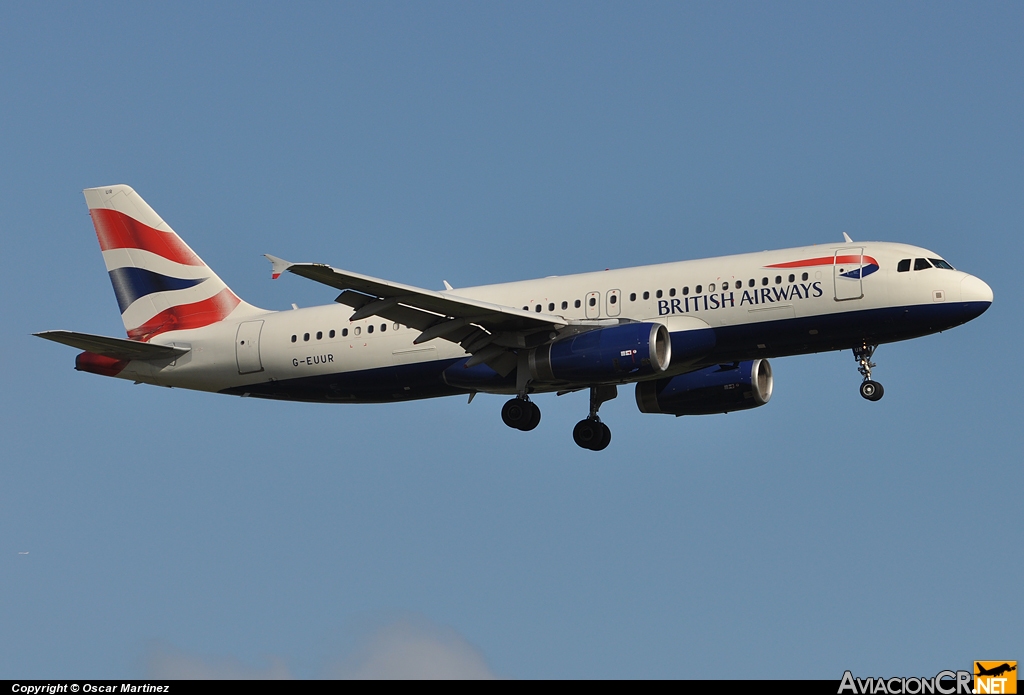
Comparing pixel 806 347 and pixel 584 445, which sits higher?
pixel 806 347

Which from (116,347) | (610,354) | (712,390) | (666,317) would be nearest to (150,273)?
(116,347)

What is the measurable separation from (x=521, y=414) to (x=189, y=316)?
38.4ft

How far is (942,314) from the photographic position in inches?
1516

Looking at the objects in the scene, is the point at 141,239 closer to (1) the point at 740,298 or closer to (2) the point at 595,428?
(2) the point at 595,428

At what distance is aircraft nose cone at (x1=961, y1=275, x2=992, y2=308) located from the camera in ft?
126

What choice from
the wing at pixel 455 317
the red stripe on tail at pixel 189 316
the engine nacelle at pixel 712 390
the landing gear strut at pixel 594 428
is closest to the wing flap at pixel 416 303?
the wing at pixel 455 317

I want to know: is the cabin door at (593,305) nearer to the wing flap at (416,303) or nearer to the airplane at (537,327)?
the airplane at (537,327)

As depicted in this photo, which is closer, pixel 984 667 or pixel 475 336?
pixel 984 667

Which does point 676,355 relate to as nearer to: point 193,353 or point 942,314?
point 942,314

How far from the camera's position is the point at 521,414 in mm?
41844

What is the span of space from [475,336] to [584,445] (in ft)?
20.3

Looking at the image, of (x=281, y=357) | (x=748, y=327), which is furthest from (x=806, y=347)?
(x=281, y=357)

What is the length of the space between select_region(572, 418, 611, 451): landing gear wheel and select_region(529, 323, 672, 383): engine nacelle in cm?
515

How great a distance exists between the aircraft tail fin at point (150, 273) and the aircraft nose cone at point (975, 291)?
21075mm
